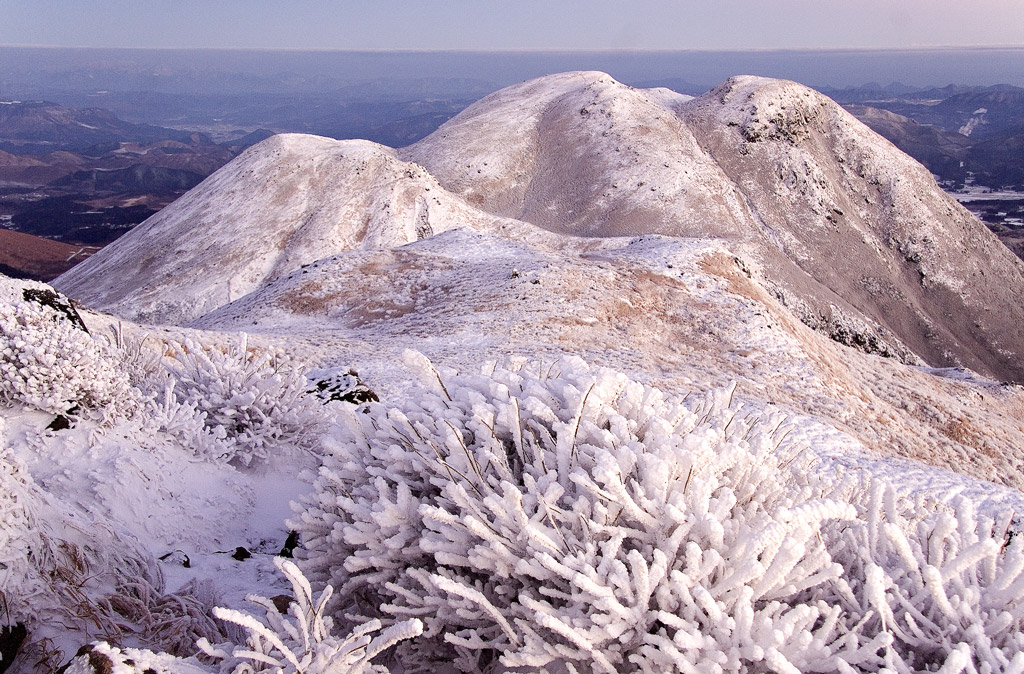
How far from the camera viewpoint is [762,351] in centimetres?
1608

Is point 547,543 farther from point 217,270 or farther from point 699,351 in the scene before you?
point 217,270

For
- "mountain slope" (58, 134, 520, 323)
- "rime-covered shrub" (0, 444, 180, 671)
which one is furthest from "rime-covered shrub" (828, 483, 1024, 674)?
"mountain slope" (58, 134, 520, 323)

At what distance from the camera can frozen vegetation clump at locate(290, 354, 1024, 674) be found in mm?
2766

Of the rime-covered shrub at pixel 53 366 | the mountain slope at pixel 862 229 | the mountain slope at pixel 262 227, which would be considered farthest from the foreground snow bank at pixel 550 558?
the mountain slope at pixel 862 229

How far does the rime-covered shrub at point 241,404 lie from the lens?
6.51 metres

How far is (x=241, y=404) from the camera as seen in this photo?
267 inches

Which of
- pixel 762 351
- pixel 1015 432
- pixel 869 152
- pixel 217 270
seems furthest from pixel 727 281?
pixel 869 152

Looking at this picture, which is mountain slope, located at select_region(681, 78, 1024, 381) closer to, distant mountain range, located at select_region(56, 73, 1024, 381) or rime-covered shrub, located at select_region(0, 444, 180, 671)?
distant mountain range, located at select_region(56, 73, 1024, 381)

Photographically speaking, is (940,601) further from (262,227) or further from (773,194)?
(773,194)

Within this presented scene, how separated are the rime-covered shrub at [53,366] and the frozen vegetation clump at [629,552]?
3243 mm

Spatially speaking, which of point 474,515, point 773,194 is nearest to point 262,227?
point 474,515

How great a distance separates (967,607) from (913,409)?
16671 millimetres

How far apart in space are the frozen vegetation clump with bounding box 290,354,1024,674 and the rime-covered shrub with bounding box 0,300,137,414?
3.24 m

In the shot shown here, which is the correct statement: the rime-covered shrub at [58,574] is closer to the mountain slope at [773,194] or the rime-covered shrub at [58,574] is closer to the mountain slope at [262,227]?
the mountain slope at [262,227]
